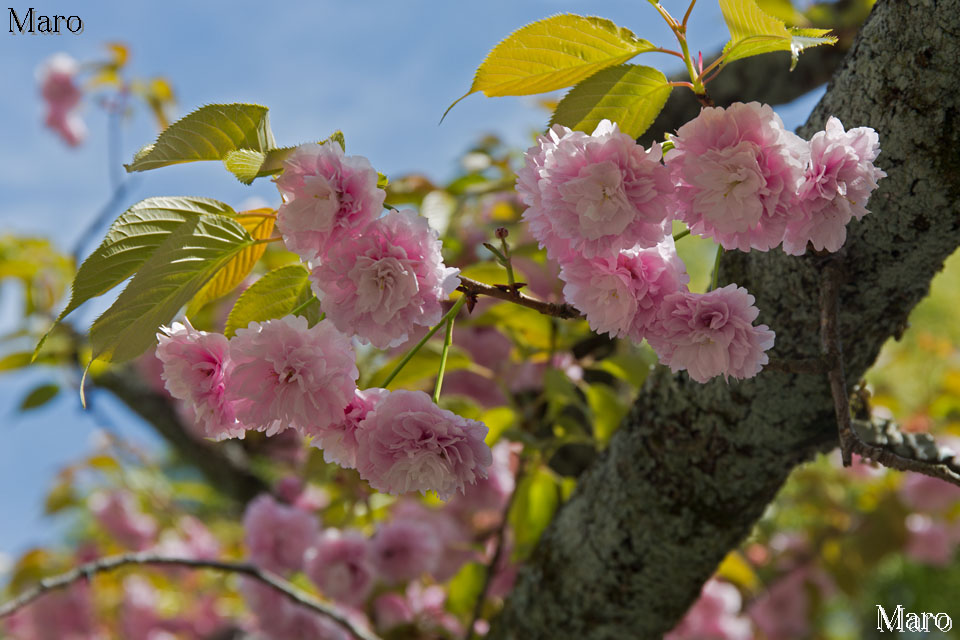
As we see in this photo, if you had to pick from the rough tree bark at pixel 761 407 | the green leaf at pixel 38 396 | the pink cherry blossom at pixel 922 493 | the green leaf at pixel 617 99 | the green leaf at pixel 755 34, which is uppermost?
the green leaf at pixel 755 34

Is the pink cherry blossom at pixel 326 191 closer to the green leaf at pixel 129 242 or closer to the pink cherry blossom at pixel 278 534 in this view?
the green leaf at pixel 129 242

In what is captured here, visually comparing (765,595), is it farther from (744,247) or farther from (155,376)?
(744,247)

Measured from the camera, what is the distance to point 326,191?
0.41m

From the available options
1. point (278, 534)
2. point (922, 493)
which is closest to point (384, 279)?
point (278, 534)

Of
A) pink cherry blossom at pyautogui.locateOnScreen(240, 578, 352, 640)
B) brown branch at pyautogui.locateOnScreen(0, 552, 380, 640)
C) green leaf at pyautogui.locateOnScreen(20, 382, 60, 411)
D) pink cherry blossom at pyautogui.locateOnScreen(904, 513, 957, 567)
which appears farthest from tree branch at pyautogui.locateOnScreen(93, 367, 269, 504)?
pink cherry blossom at pyautogui.locateOnScreen(904, 513, 957, 567)

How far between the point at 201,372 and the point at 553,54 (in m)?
0.30

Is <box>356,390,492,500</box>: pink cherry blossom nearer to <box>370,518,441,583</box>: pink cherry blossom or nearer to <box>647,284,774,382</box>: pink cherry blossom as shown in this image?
<box>647,284,774,382</box>: pink cherry blossom

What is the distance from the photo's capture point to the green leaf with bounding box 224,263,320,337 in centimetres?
50

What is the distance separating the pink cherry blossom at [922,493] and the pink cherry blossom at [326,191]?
6.00 ft

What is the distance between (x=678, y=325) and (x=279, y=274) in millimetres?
266

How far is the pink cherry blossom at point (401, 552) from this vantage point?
3.89 feet

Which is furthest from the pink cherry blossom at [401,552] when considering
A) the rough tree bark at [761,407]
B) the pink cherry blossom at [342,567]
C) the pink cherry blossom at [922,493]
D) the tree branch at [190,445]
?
the pink cherry blossom at [922,493]

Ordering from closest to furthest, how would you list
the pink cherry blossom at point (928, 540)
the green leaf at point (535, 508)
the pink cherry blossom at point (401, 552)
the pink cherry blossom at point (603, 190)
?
the pink cherry blossom at point (603, 190) → the green leaf at point (535, 508) → the pink cherry blossom at point (401, 552) → the pink cherry blossom at point (928, 540)

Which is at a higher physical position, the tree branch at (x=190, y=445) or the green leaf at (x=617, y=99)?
the green leaf at (x=617, y=99)
